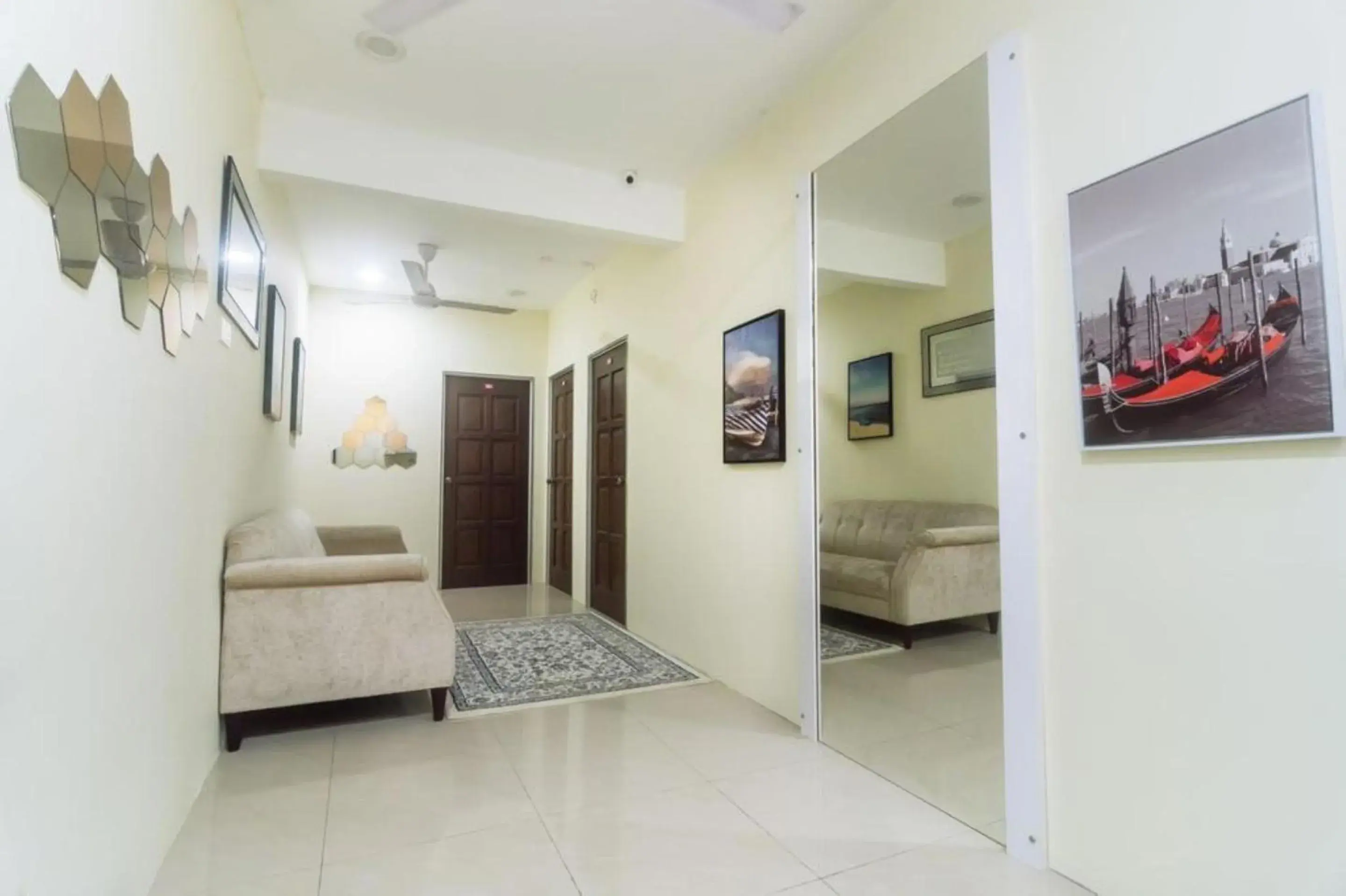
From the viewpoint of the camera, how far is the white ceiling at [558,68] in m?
2.47

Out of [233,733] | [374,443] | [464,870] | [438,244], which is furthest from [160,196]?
[374,443]

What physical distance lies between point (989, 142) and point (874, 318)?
0.71m

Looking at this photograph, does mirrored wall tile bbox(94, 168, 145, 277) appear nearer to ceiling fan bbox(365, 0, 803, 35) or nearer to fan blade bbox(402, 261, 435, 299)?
ceiling fan bbox(365, 0, 803, 35)

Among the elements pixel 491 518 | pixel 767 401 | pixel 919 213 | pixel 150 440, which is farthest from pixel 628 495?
pixel 150 440

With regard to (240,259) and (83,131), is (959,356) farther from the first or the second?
(240,259)

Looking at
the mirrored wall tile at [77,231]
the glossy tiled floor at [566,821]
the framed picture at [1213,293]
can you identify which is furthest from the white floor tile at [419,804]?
the framed picture at [1213,293]

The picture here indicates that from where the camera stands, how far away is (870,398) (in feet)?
8.40

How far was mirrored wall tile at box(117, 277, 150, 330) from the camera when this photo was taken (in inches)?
56.3

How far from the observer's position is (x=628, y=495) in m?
4.69

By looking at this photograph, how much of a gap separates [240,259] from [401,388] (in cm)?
367

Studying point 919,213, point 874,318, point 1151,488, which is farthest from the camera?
point 874,318

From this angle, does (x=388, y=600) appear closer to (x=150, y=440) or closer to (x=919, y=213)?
(x=150, y=440)

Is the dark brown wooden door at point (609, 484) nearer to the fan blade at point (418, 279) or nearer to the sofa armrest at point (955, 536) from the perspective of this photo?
the fan blade at point (418, 279)

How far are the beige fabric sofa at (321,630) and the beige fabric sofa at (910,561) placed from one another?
1.66m
